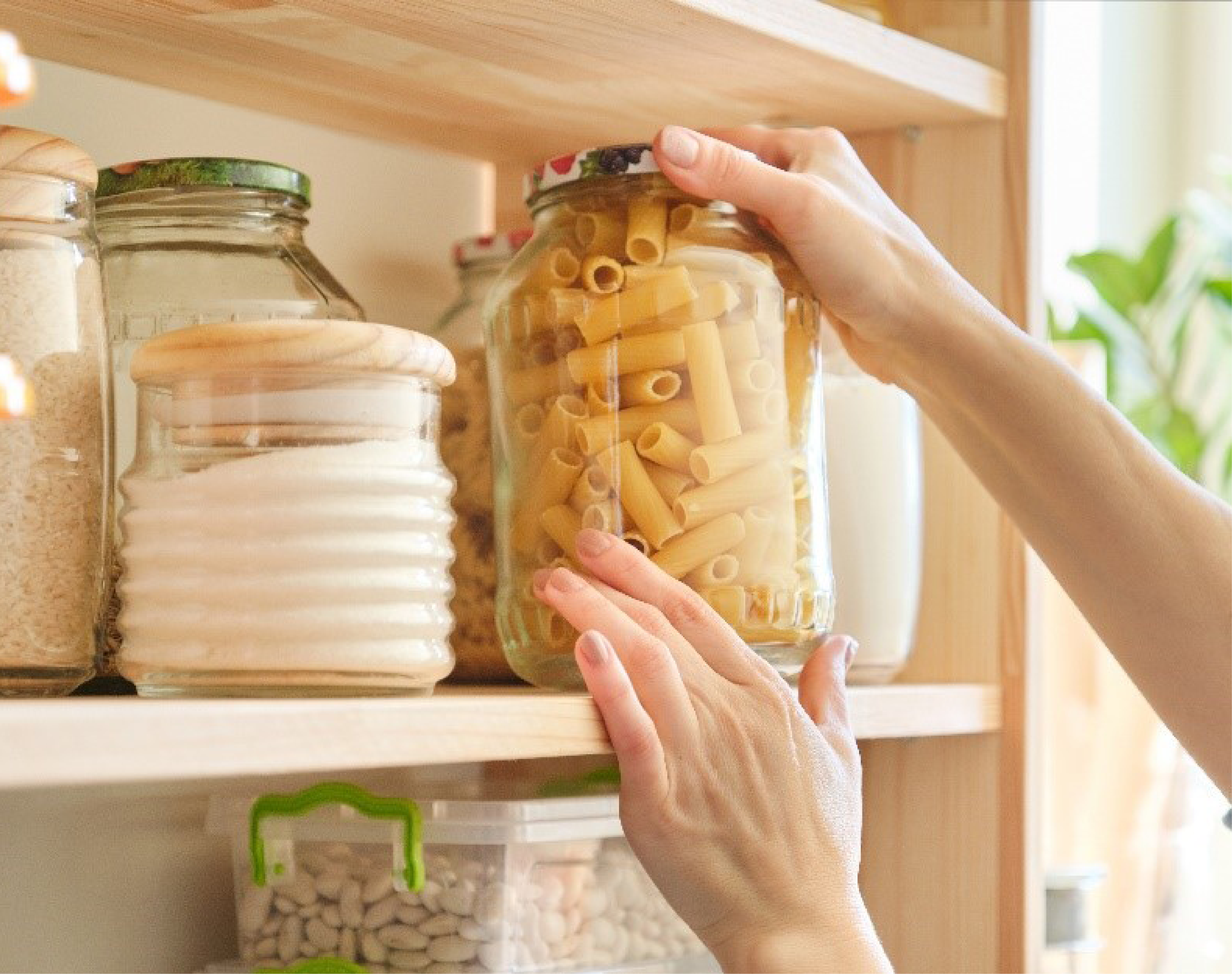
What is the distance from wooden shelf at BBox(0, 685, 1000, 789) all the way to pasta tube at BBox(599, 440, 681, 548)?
89mm

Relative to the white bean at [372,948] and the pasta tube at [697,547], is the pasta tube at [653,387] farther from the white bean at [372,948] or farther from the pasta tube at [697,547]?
the white bean at [372,948]

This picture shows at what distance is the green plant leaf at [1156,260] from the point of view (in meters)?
2.00

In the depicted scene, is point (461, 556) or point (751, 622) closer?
point (751, 622)

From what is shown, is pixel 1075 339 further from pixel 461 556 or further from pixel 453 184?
pixel 461 556

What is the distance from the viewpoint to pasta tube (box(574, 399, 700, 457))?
32.4 inches

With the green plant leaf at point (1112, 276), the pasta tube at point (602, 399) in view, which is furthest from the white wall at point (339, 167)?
the green plant leaf at point (1112, 276)

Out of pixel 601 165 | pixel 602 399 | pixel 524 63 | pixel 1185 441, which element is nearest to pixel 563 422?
pixel 602 399

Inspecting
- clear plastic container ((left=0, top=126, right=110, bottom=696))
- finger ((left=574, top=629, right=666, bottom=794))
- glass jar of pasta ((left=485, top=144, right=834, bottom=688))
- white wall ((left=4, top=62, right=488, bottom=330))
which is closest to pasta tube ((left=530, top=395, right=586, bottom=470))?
glass jar of pasta ((left=485, top=144, right=834, bottom=688))

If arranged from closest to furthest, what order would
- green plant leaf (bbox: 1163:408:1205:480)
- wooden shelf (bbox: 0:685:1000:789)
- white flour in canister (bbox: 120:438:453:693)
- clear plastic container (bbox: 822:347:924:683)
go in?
wooden shelf (bbox: 0:685:1000:789)
white flour in canister (bbox: 120:438:453:693)
clear plastic container (bbox: 822:347:924:683)
green plant leaf (bbox: 1163:408:1205:480)

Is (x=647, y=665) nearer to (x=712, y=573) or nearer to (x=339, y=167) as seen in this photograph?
(x=712, y=573)

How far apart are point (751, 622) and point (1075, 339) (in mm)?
1278

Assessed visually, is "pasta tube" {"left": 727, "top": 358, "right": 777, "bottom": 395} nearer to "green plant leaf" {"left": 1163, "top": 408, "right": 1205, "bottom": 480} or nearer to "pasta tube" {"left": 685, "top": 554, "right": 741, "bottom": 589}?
"pasta tube" {"left": 685, "top": 554, "right": 741, "bottom": 589}

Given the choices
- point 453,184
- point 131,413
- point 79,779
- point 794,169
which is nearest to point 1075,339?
point 453,184

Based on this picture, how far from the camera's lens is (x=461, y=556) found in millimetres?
953
